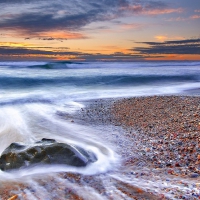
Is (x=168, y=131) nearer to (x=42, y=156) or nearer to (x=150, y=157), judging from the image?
(x=150, y=157)

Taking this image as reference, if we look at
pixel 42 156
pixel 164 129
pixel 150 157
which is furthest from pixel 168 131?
pixel 42 156

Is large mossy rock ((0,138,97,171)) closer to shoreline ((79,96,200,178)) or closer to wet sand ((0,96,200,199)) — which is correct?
wet sand ((0,96,200,199))

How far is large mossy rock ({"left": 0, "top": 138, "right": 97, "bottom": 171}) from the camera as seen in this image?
407cm

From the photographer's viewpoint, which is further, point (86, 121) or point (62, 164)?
point (86, 121)

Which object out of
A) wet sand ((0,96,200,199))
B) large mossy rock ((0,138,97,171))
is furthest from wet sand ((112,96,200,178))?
large mossy rock ((0,138,97,171))

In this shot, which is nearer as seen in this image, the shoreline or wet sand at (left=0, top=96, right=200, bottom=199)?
wet sand at (left=0, top=96, right=200, bottom=199)

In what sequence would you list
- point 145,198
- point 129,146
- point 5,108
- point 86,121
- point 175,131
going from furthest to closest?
point 5,108 < point 86,121 < point 175,131 < point 129,146 < point 145,198

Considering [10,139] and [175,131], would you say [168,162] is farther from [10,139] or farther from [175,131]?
[10,139]

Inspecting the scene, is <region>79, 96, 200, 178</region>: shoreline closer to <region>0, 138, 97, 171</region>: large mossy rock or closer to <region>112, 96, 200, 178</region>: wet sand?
<region>112, 96, 200, 178</region>: wet sand

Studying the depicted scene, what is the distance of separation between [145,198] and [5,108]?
7.98m

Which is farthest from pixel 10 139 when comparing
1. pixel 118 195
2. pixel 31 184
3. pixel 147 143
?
pixel 118 195

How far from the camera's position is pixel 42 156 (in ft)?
13.6

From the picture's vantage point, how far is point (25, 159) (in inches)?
162

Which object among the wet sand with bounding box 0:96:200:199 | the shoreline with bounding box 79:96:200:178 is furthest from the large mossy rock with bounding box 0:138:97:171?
the shoreline with bounding box 79:96:200:178
